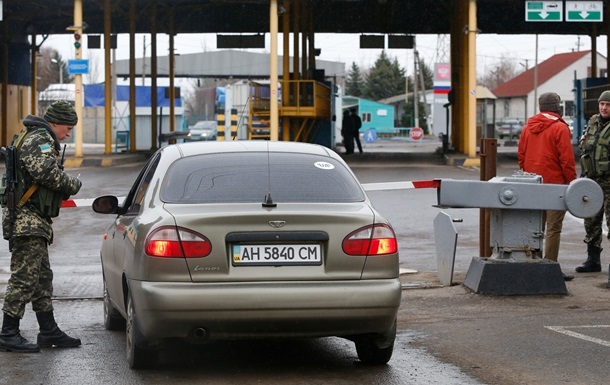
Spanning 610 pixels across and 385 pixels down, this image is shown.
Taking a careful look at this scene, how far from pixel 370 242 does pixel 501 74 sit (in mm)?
180325

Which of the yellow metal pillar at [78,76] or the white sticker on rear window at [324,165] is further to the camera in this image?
the yellow metal pillar at [78,76]

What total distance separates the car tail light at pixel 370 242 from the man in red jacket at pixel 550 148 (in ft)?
13.9

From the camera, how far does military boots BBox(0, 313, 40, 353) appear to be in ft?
25.4

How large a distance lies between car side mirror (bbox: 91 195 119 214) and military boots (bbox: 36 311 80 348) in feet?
2.64

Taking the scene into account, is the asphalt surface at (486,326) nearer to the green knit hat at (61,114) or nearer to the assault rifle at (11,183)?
the assault rifle at (11,183)

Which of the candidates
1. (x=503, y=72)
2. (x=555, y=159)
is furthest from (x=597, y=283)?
(x=503, y=72)

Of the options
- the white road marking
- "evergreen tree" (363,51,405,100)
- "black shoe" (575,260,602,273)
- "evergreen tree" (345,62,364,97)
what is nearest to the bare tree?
"evergreen tree" (345,62,364,97)

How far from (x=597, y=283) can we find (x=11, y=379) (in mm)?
6035

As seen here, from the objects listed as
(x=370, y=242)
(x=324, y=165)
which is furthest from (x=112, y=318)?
(x=370, y=242)

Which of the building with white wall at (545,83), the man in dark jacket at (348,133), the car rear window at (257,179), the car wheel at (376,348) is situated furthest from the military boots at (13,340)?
the building with white wall at (545,83)

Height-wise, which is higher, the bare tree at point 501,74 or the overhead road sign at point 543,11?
the bare tree at point 501,74

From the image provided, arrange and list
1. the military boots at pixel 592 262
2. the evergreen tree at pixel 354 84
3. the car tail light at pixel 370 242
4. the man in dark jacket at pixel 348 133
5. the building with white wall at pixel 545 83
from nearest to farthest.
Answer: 1. the car tail light at pixel 370 242
2. the military boots at pixel 592 262
3. the man in dark jacket at pixel 348 133
4. the building with white wall at pixel 545 83
5. the evergreen tree at pixel 354 84

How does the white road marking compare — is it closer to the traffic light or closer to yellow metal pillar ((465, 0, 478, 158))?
yellow metal pillar ((465, 0, 478, 158))

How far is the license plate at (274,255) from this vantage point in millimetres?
6605
